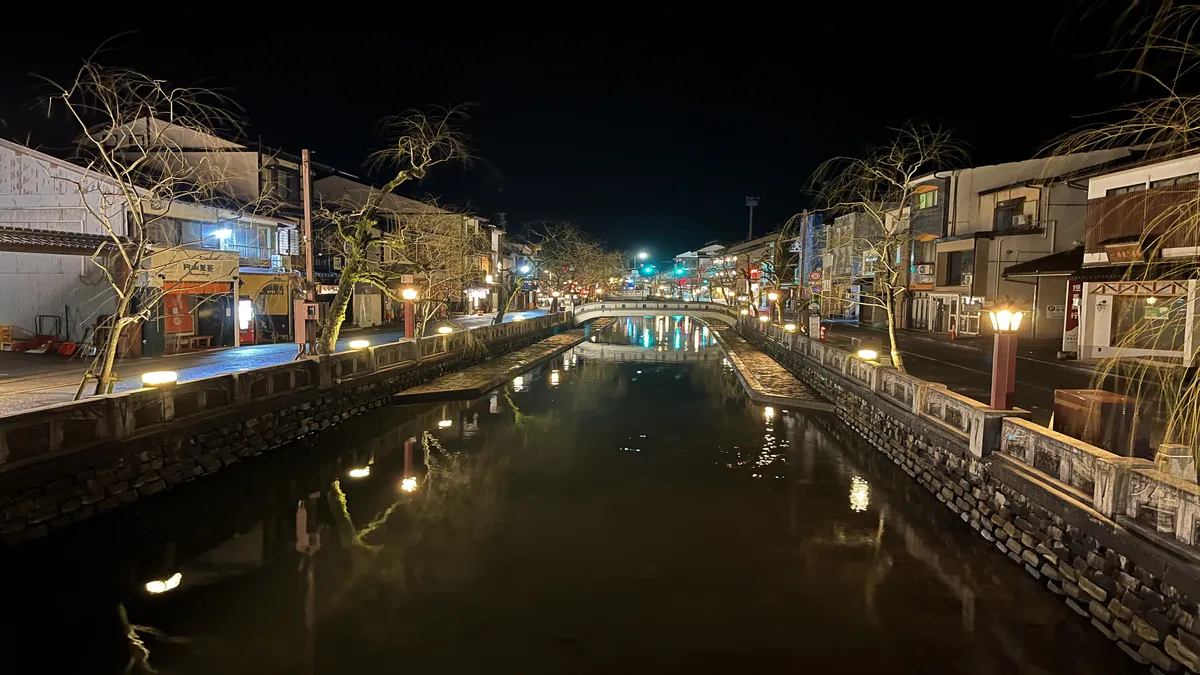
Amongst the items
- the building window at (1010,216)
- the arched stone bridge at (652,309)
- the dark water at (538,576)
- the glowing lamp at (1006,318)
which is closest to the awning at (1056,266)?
the building window at (1010,216)

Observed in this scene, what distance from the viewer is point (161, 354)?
75.9 ft

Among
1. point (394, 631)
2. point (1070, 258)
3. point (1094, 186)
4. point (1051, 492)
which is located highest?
point (1094, 186)

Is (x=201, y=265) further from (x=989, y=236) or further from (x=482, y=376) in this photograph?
(x=989, y=236)

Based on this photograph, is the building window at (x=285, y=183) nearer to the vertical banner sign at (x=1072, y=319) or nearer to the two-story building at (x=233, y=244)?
the two-story building at (x=233, y=244)

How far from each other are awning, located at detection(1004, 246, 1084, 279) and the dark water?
43.0 ft

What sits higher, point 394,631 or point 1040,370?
point 1040,370

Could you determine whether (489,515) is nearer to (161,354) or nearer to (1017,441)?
(1017,441)

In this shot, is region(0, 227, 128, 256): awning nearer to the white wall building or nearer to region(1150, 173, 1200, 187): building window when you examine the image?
the white wall building

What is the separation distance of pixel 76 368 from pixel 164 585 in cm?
1341

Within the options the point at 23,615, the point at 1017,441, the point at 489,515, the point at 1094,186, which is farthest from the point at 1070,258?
the point at 23,615

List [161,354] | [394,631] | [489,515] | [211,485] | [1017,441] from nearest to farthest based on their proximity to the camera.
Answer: [394,631], [1017,441], [489,515], [211,485], [161,354]

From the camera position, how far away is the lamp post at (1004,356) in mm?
11750

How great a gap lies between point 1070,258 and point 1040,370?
7277 millimetres

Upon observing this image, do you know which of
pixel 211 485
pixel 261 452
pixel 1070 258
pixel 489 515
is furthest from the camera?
pixel 1070 258
